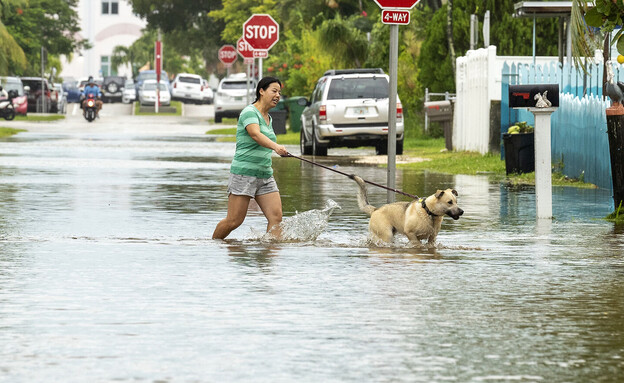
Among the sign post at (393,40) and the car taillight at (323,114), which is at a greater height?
the sign post at (393,40)

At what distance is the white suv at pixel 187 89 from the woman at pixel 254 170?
227 feet

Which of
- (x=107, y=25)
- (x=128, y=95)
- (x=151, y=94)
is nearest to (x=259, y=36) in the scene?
(x=151, y=94)

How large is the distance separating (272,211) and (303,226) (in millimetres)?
373

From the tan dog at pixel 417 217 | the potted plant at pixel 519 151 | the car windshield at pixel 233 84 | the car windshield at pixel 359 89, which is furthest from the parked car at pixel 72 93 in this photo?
the tan dog at pixel 417 217

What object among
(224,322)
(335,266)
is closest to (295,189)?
(335,266)

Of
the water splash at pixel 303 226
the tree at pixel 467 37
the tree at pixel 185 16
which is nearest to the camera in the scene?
the water splash at pixel 303 226

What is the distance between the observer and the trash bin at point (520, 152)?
75.4 ft

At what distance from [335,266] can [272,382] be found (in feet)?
15.1

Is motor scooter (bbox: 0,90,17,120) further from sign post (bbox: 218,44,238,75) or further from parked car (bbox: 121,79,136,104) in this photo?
parked car (bbox: 121,79,136,104)

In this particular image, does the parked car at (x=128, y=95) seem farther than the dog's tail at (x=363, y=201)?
Yes

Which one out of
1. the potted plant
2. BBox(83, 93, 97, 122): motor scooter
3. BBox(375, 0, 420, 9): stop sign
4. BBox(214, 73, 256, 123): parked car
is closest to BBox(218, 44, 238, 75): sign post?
BBox(83, 93, 97, 122): motor scooter

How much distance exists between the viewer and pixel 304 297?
9.79 metres

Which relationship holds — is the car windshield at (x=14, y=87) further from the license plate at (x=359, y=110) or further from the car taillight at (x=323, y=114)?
the license plate at (x=359, y=110)

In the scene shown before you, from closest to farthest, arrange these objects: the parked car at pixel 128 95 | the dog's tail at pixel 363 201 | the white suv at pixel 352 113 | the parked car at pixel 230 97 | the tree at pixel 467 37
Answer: the dog's tail at pixel 363 201 < the white suv at pixel 352 113 < the tree at pixel 467 37 < the parked car at pixel 230 97 < the parked car at pixel 128 95
